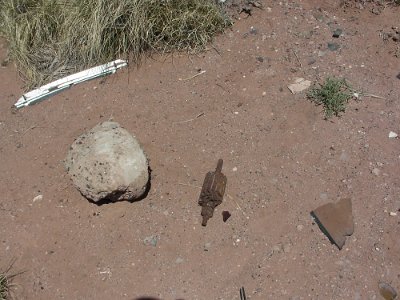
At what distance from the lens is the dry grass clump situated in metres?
4.18

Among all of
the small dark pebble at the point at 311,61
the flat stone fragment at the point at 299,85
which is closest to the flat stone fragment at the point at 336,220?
the flat stone fragment at the point at 299,85

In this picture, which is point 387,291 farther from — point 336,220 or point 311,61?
point 311,61

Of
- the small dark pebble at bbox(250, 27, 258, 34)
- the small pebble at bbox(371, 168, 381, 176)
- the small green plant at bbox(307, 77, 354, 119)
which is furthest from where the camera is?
the small dark pebble at bbox(250, 27, 258, 34)

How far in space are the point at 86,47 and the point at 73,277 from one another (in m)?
2.03

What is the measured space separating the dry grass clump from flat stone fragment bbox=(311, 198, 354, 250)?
1857 millimetres

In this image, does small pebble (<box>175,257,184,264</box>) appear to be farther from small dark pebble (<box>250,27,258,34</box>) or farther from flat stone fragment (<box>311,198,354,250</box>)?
small dark pebble (<box>250,27,258,34</box>)

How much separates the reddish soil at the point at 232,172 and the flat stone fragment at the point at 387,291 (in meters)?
0.05

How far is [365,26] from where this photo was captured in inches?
166

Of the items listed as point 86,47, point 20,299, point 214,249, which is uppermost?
point 86,47

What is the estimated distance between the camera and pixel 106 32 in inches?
166

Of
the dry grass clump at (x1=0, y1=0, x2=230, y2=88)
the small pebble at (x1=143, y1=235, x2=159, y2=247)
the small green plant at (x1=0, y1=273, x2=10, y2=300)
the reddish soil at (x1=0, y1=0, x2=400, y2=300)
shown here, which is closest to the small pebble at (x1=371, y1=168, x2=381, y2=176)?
the reddish soil at (x1=0, y1=0, x2=400, y2=300)

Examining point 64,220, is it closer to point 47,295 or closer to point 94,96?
point 47,295

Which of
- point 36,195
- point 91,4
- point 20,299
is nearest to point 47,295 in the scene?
point 20,299

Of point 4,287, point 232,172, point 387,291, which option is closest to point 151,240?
point 232,172
